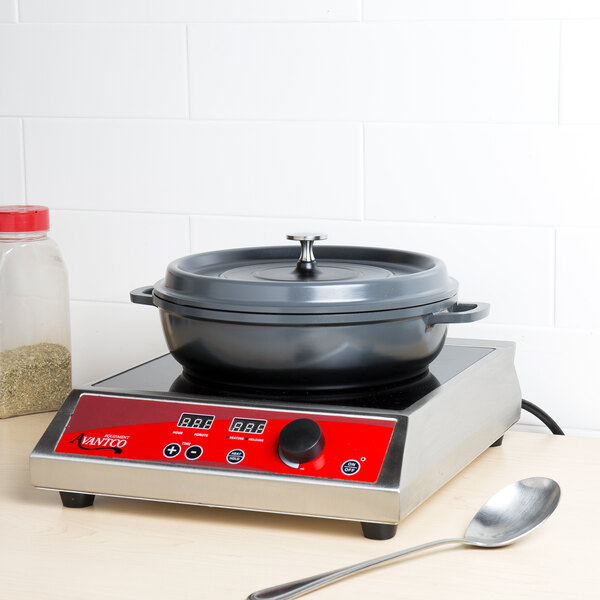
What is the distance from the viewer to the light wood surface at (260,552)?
771 mm

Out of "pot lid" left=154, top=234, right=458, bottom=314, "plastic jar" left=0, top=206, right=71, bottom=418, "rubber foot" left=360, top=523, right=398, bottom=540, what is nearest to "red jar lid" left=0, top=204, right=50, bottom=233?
"plastic jar" left=0, top=206, right=71, bottom=418

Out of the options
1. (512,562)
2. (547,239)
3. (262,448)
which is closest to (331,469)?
(262,448)

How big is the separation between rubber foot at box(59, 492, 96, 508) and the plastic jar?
0.37 meters

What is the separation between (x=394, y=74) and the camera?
1271 millimetres

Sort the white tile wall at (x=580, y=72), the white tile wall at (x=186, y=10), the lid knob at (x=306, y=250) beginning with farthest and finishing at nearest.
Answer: the white tile wall at (x=186, y=10), the white tile wall at (x=580, y=72), the lid knob at (x=306, y=250)

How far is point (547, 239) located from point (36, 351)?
0.72 meters

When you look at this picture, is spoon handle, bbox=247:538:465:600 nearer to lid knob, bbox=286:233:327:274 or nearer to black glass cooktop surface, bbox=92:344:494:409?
black glass cooktop surface, bbox=92:344:494:409

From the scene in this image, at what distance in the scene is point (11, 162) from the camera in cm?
148

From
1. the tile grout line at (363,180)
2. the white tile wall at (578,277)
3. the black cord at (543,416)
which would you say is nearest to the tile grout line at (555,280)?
the white tile wall at (578,277)

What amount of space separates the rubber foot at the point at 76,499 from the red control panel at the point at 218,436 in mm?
49

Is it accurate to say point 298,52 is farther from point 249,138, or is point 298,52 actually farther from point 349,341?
point 349,341

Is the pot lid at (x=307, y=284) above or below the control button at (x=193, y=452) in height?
above

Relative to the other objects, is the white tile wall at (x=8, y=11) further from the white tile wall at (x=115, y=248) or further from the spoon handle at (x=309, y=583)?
the spoon handle at (x=309, y=583)

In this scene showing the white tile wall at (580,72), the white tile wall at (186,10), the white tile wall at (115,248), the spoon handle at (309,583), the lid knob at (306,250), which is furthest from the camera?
the white tile wall at (115,248)
